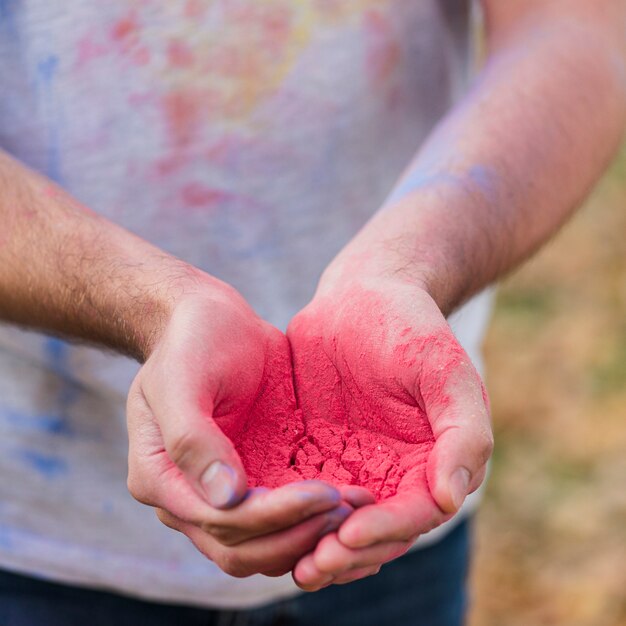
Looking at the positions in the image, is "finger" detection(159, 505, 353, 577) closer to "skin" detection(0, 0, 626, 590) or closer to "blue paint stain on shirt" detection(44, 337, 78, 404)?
"skin" detection(0, 0, 626, 590)

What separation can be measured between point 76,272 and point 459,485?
0.67 m

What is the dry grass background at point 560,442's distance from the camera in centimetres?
289

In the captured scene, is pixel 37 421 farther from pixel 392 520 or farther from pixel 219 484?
pixel 392 520

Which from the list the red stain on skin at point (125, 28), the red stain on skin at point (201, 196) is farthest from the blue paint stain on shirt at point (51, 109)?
the red stain on skin at point (201, 196)

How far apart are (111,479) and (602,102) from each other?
118 centimetres

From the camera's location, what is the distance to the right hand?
906 millimetres

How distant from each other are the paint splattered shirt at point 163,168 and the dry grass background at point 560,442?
1295 millimetres

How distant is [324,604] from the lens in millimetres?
1626

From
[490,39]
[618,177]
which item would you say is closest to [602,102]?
[490,39]

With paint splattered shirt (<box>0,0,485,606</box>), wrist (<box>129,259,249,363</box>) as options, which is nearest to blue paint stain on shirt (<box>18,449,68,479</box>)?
paint splattered shirt (<box>0,0,485,606</box>)

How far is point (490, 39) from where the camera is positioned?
1688mm

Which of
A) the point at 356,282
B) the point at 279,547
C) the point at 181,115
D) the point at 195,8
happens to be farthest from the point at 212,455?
the point at 195,8

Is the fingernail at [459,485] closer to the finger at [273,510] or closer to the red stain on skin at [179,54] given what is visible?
the finger at [273,510]

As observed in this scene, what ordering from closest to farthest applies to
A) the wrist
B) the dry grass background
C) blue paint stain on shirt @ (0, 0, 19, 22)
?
the wrist < blue paint stain on shirt @ (0, 0, 19, 22) < the dry grass background
